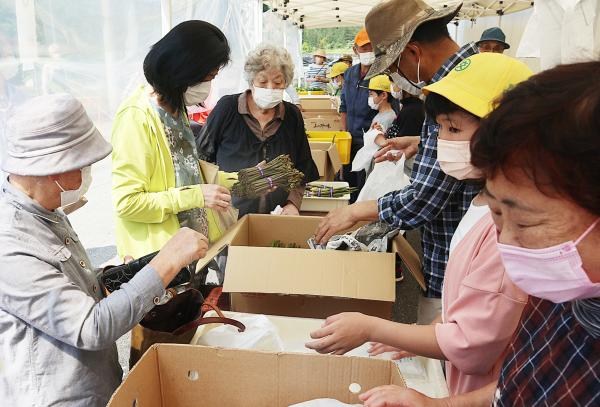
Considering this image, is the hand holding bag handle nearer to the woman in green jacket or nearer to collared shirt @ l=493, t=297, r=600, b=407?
the woman in green jacket

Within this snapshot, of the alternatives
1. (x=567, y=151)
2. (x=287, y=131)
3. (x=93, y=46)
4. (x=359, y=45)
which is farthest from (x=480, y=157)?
(x=359, y=45)

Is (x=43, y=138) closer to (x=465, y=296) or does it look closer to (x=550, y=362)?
(x=465, y=296)

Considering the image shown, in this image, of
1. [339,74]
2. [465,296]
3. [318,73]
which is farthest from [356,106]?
[318,73]

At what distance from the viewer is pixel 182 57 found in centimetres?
180

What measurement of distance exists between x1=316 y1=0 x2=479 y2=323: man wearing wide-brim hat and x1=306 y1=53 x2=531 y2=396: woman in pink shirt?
8.9 inches

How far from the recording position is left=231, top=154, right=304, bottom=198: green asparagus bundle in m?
2.35

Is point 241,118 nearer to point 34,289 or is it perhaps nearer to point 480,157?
point 34,289

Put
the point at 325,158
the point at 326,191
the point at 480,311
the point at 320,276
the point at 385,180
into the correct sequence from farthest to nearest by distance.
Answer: the point at 325,158, the point at 326,191, the point at 385,180, the point at 320,276, the point at 480,311

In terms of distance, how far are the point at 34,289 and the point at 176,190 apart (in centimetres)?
88

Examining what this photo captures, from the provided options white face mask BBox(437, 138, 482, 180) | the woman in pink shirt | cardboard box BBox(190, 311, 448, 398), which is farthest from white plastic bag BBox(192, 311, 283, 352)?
white face mask BBox(437, 138, 482, 180)

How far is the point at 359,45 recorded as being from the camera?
15.4ft

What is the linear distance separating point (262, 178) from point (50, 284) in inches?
56.4

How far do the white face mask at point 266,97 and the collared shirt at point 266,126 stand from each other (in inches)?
3.0

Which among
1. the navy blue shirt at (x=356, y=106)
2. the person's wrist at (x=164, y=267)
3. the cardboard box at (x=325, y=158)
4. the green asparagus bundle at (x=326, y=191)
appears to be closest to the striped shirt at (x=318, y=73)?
the navy blue shirt at (x=356, y=106)
